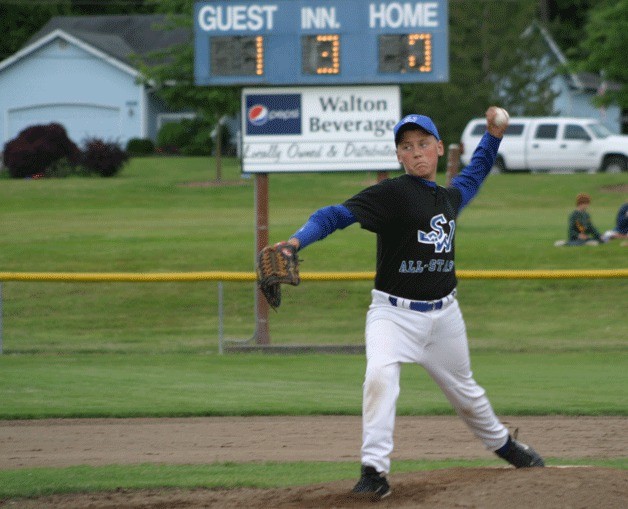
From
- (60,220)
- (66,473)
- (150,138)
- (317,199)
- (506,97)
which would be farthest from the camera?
(150,138)

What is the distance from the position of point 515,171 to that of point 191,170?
10.3m

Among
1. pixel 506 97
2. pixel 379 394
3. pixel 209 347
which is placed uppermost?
pixel 506 97

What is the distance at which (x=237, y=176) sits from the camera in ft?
118

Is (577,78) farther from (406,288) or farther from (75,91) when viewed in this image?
(406,288)

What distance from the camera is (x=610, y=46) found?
1261 inches

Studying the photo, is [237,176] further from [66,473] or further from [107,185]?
[66,473]

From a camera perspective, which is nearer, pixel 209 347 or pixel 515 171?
pixel 209 347

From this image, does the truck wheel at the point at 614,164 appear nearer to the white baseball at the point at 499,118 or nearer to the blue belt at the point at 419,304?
the white baseball at the point at 499,118

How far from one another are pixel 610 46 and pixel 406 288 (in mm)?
27724

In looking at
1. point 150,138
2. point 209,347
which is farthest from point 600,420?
point 150,138

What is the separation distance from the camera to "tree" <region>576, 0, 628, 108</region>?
31.7 meters

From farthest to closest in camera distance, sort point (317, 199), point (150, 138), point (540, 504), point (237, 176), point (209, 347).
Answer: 1. point (150, 138)
2. point (237, 176)
3. point (317, 199)
4. point (209, 347)
5. point (540, 504)

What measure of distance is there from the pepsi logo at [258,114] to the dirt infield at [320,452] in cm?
566

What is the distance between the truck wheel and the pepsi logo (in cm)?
2217
